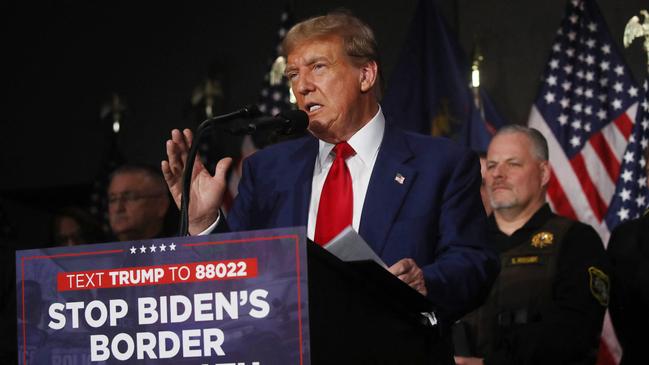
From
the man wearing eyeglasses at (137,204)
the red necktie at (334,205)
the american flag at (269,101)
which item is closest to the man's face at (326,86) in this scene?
the red necktie at (334,205)

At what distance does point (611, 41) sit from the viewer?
5.46 meters

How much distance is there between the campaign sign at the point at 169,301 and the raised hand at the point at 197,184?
0.52 metres

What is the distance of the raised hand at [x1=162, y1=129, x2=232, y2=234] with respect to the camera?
2.30 meters

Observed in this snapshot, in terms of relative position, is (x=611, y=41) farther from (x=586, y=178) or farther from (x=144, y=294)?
(x=144, y=294)

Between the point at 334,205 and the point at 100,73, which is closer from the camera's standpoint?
the point at 334,205

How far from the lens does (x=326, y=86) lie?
8.48 feet

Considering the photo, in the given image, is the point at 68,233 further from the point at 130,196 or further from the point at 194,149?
the point at 194,149

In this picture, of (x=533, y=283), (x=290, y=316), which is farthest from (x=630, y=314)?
(x=290, y=316)

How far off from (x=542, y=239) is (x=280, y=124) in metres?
2.04

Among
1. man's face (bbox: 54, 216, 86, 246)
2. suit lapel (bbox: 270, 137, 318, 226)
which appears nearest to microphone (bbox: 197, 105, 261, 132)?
suit lapel (bbox: 270, 137, 318, 226)

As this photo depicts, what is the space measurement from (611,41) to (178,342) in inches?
167

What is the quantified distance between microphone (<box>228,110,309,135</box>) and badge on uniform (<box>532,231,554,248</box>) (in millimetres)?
1936

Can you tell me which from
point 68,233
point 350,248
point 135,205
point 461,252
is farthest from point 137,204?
point 350,248

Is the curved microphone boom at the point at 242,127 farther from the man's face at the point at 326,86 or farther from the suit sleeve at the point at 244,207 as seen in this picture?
the suit sleeve at the point at 244,207
